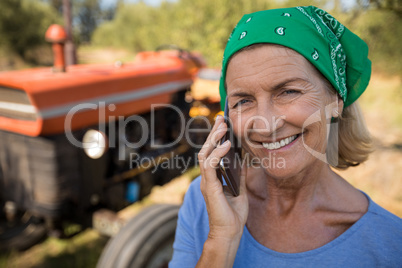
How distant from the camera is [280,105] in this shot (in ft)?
3.38

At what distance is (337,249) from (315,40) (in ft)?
2.16

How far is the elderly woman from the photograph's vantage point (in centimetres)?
99

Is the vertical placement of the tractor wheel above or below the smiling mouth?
below

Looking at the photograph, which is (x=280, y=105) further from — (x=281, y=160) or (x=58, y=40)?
(x=58, y=40)

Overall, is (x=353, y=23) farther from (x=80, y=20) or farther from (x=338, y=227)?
(x=80, y=20)

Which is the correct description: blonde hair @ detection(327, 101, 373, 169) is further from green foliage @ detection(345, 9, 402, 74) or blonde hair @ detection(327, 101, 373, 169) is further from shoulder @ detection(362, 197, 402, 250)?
green foliage @ detection(345, 9, 402, 74)

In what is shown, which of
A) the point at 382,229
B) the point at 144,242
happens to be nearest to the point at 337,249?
the point at 382,229

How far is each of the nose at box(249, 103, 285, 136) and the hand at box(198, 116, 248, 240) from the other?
13 cm

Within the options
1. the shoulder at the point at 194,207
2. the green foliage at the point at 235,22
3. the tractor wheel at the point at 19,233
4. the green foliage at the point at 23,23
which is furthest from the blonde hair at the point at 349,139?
the green foliage at the point at 23,23

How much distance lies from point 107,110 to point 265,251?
1818mm

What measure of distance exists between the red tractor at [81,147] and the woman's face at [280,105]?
1.48 meters

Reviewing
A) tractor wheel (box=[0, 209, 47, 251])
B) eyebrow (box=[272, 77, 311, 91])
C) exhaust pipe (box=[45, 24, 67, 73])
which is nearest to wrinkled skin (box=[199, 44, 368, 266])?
eyebrow (box=[272, 77, 311, 91])

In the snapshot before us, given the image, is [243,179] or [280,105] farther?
[243,179]

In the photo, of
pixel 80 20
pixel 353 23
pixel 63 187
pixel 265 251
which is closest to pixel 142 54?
pixel 63 187
